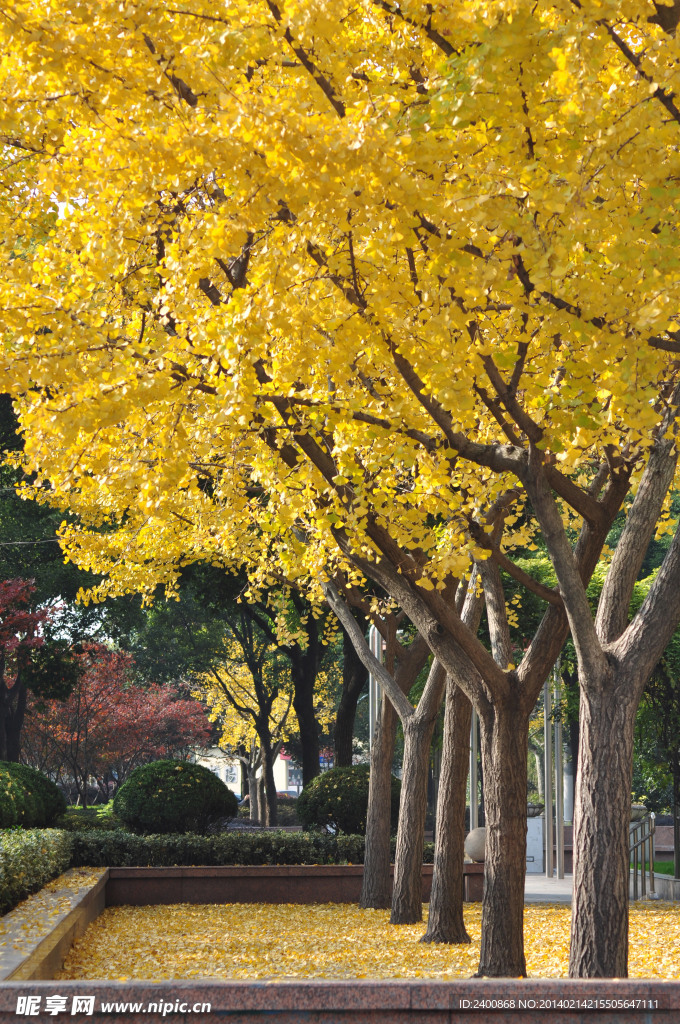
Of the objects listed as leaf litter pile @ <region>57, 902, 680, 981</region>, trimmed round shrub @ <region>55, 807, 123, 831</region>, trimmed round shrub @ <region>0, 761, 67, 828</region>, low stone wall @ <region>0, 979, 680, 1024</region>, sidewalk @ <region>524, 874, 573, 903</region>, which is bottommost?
sidewalk @ <region>524, 874, 573, 903</region>

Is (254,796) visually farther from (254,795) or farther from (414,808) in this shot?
(414,808)

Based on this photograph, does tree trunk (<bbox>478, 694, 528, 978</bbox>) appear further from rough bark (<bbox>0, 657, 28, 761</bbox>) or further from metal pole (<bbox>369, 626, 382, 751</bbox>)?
rough bark (<bbox>0, 657, 28, 761</bbox>)

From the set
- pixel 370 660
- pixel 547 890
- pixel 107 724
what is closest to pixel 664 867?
pixel 547 890

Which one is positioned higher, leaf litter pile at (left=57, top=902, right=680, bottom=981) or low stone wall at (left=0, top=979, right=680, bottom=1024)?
low stone wall at (left=0, top=979, right=680, bottom=1024)

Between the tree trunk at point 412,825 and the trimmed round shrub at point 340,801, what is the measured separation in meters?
3.74

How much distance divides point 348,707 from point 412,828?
279 inches

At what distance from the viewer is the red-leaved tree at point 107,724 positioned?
29344mm

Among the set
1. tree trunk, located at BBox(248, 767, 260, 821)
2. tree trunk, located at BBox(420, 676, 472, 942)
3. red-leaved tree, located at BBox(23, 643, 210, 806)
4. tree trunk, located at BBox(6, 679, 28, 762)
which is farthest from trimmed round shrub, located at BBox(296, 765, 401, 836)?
tree trunk, located at BBox(248, 767, 260, 821)

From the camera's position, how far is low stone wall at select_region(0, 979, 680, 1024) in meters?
4.42

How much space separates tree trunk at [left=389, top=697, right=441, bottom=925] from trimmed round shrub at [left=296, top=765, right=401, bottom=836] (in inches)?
147

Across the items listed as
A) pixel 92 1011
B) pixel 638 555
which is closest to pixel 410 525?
pixel 638 555

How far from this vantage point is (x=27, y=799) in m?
13.9

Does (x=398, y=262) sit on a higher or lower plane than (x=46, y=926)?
higher

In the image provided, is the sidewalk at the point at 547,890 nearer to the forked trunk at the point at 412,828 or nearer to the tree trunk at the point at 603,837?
the forked trunk at the point at 412,828
